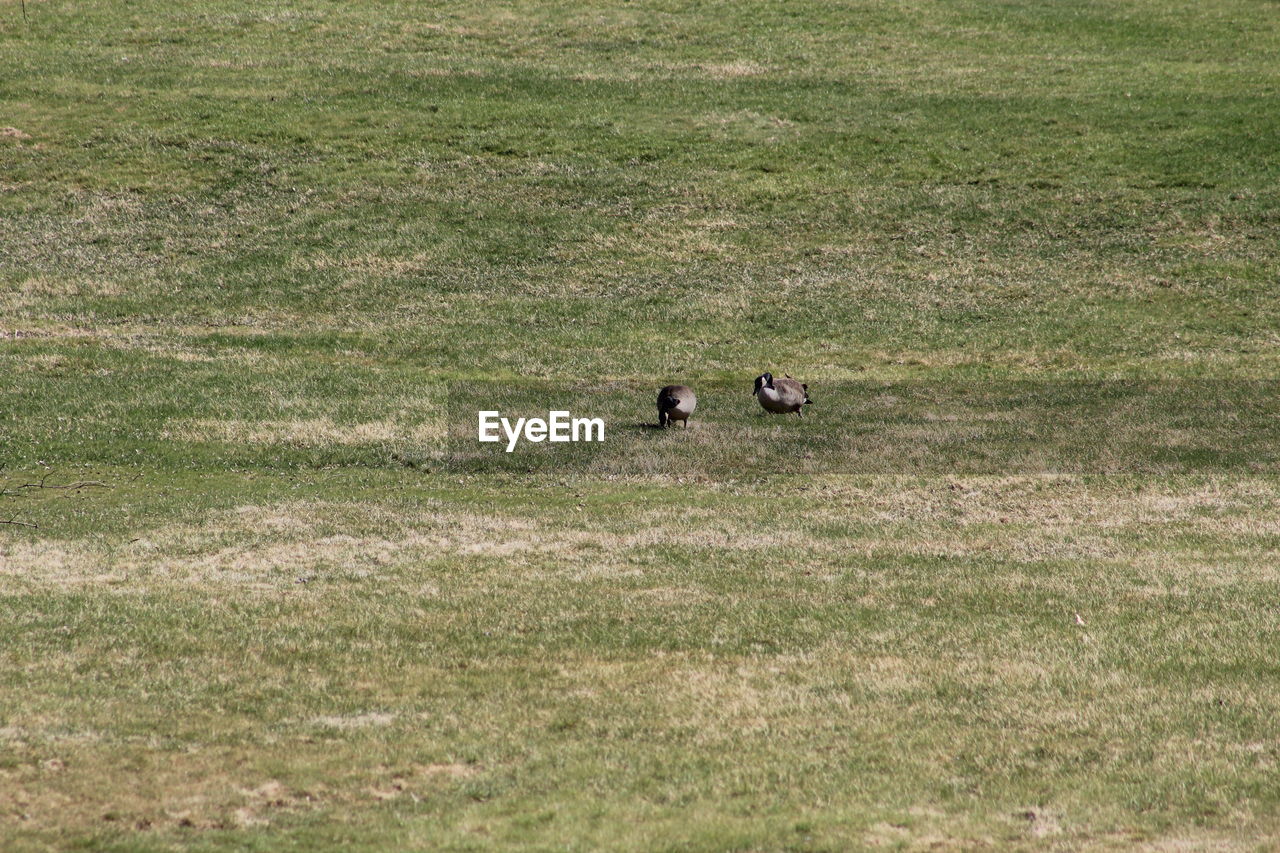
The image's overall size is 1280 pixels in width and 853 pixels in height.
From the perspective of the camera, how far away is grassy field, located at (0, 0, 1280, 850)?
11289 millimetres

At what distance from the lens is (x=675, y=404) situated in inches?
1008

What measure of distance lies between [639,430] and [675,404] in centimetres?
112

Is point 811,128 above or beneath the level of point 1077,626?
above

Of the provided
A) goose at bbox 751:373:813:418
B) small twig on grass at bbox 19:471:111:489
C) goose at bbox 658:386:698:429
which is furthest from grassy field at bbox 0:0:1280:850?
goose at bbox 658:386:698:429

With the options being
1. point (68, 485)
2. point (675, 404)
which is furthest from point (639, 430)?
point (68, 485)

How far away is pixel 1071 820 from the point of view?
10.3 metres

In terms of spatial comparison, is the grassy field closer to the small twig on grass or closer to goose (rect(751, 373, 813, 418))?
the small twig on grass

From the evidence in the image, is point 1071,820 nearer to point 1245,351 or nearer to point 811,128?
point 1245,351

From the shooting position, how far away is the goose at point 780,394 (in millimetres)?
26688

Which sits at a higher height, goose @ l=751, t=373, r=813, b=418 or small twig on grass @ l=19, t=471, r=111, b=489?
goose @ l=751, t=373, r=813, b=418

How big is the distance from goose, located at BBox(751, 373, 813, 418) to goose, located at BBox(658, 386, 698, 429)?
64.1 inches

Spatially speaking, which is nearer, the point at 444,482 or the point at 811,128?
the point at 444,482

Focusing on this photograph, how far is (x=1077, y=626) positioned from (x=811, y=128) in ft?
128

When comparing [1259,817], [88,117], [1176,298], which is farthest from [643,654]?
[88,117]
